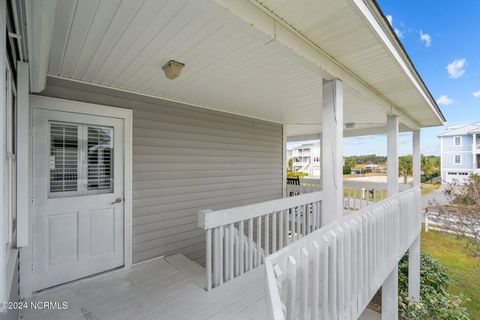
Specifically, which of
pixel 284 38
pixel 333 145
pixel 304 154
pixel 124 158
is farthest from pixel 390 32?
pixel 304 154

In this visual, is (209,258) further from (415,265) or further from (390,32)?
(415,265)

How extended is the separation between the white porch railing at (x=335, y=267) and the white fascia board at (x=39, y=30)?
65.3 inches

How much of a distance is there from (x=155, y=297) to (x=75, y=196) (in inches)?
61.1

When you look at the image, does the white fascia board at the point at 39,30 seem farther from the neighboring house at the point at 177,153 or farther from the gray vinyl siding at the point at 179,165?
the gray vinyl siding at the point at 179,165

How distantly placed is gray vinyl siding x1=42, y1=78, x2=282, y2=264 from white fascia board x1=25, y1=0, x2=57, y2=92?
1.08m

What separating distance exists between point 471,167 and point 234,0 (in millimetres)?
27620

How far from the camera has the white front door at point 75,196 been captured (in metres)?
2.59

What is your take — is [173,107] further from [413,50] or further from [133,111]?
[413,50]

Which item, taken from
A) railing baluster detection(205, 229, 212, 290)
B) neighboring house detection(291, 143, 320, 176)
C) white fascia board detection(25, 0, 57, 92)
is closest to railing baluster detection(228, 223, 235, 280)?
railing baluster detection(205, 229, 212, 290)

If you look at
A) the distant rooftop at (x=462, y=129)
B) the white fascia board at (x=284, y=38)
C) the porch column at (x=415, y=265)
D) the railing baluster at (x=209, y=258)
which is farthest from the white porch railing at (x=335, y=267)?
the distant rooftop at (x=462, y=129)

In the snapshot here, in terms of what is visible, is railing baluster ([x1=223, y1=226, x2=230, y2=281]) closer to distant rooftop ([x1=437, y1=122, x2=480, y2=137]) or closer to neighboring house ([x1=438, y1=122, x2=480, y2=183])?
neighboring house ([x1=438, y1=122, x2=480, y2=183])

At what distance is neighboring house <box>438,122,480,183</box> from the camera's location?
19.9 m

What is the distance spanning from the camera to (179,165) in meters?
3.80

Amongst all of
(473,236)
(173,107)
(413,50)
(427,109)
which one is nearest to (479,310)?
(473,236)
